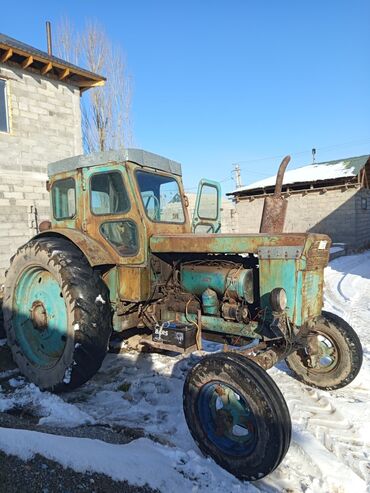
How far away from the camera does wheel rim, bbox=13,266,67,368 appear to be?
11.6ft

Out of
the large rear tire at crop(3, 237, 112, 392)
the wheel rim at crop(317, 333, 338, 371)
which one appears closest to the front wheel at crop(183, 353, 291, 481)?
the large rear tire at crop(3, 237, 112, 392)

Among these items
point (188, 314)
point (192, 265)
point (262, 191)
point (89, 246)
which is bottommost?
point (188, 314)

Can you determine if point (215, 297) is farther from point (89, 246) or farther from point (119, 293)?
point (89, 246)

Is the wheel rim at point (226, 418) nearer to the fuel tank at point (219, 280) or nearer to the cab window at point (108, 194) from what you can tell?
the fuel tank at point (219, 280)

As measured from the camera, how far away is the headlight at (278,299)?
9.02ft

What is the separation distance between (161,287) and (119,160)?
4.27ft

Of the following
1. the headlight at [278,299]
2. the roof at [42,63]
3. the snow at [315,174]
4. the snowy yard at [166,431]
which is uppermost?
the roof at [42,63]

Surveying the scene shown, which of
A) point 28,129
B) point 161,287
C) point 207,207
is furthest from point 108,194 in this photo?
point 28,129

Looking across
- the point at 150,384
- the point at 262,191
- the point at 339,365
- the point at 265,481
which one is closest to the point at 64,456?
the point at 265,481

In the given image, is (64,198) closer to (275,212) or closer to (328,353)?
(275,212)

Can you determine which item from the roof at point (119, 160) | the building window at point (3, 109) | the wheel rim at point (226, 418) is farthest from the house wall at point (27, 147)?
the wheel rim at point (226, 418)

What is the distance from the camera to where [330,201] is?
1759 cm

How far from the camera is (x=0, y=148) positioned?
28.0 feet

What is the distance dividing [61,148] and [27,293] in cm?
704
